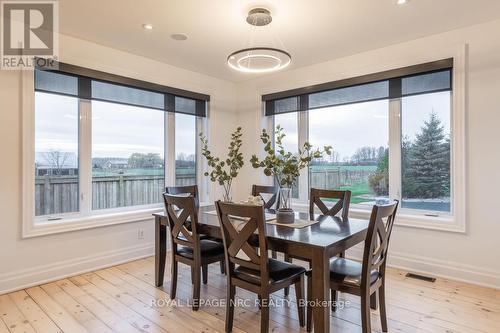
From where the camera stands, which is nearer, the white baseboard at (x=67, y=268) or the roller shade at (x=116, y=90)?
the white baseboard at (x=67, y=268)

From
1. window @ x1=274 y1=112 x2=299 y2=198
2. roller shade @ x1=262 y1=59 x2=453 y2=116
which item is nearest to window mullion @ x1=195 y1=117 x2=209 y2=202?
roller shade @ x1=262 y1=59 x2=453 y2=116

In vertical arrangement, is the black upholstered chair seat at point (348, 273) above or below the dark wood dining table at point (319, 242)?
below

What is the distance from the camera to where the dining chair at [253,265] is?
1.97 metres

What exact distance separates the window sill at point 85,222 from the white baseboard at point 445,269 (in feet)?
10.3

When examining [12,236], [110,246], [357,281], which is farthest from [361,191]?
[12,236]

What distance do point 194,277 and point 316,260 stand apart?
47.4 inches

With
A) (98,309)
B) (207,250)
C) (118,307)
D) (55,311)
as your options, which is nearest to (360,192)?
(207,250)

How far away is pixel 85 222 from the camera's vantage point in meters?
3.42

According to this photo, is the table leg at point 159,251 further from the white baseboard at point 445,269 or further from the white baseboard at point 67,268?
the white baseboard at point 445,269

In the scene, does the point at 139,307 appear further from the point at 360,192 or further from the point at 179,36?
the point at 360,192

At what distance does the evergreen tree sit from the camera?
3385 millimetres

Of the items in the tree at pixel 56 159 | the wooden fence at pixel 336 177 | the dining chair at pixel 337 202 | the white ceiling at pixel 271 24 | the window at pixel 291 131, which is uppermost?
the white ceiling at pixel 271 24

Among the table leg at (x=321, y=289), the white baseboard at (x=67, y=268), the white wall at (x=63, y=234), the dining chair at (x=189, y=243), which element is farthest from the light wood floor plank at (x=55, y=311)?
the table leg at (x=321, y=289)

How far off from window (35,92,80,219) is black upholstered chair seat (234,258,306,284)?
93.1 inches
